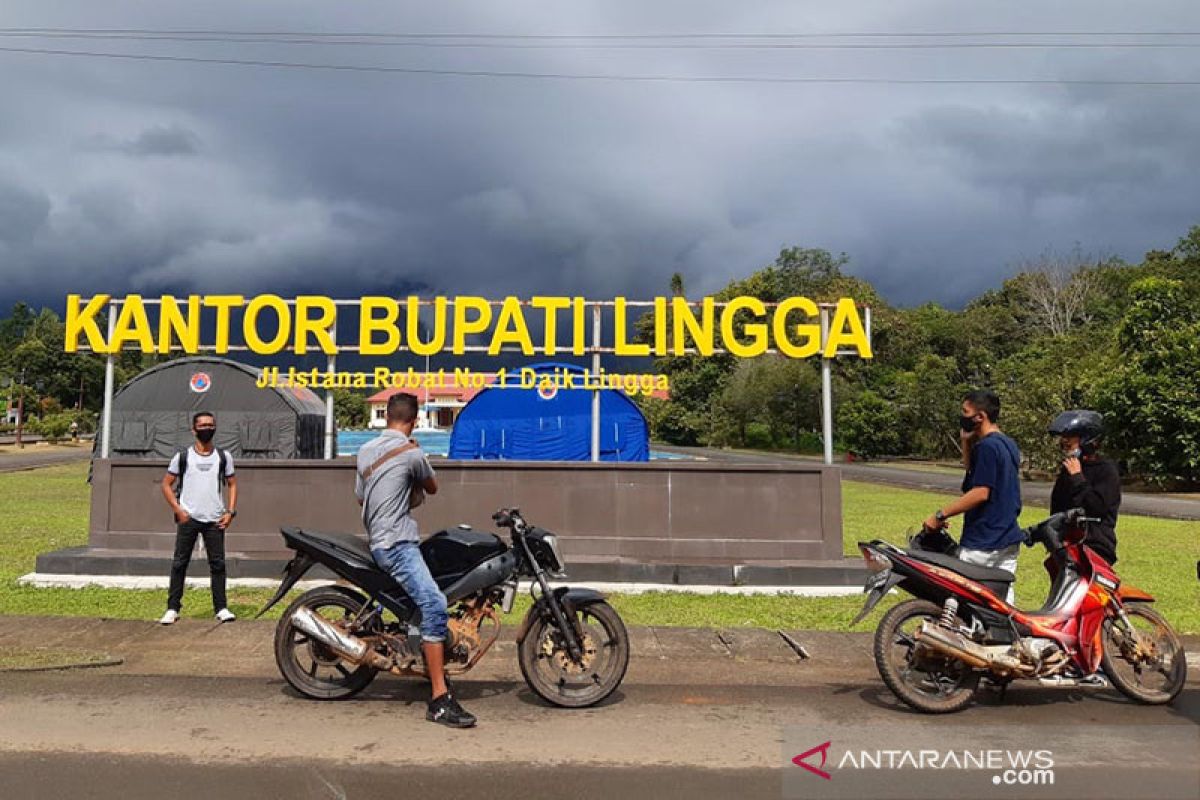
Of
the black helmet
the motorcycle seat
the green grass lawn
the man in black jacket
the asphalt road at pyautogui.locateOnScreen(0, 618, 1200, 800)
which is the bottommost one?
the asphalt road at pyautogui.locateOnScreen(0, 618, 1200, 800)

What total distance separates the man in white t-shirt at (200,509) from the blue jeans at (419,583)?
2966 mm

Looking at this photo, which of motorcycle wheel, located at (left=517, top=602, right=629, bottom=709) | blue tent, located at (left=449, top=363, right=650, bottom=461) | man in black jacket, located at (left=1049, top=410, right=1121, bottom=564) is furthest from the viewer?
blue tent, located at (left=449, top=363, right=650, bottom=461)

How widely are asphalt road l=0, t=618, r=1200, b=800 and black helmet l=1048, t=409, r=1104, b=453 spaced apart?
1.58 m

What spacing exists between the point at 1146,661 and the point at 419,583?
4292mm

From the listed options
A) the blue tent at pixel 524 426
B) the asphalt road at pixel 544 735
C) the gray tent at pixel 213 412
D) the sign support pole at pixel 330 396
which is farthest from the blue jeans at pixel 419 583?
the gray tent at pixel 213 412

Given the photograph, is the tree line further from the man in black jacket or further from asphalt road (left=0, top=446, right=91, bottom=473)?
asphalt road (left=0, top=446, right=91, bottom=473)

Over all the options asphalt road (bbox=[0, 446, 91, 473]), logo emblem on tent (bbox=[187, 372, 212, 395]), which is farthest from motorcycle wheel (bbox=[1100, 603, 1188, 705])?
asphalt road (bbox=[0, 446, 91, 473])

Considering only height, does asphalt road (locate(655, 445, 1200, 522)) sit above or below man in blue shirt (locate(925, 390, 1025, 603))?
below

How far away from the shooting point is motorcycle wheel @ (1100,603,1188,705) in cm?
499

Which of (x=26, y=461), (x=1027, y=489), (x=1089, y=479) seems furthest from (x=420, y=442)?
(x=1089, y=479)

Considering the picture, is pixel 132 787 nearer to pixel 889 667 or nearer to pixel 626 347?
pixel 889 667

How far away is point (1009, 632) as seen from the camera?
15.8ft

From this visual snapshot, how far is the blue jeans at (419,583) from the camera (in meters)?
4.60

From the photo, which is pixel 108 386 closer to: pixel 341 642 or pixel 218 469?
pixel 218 469
